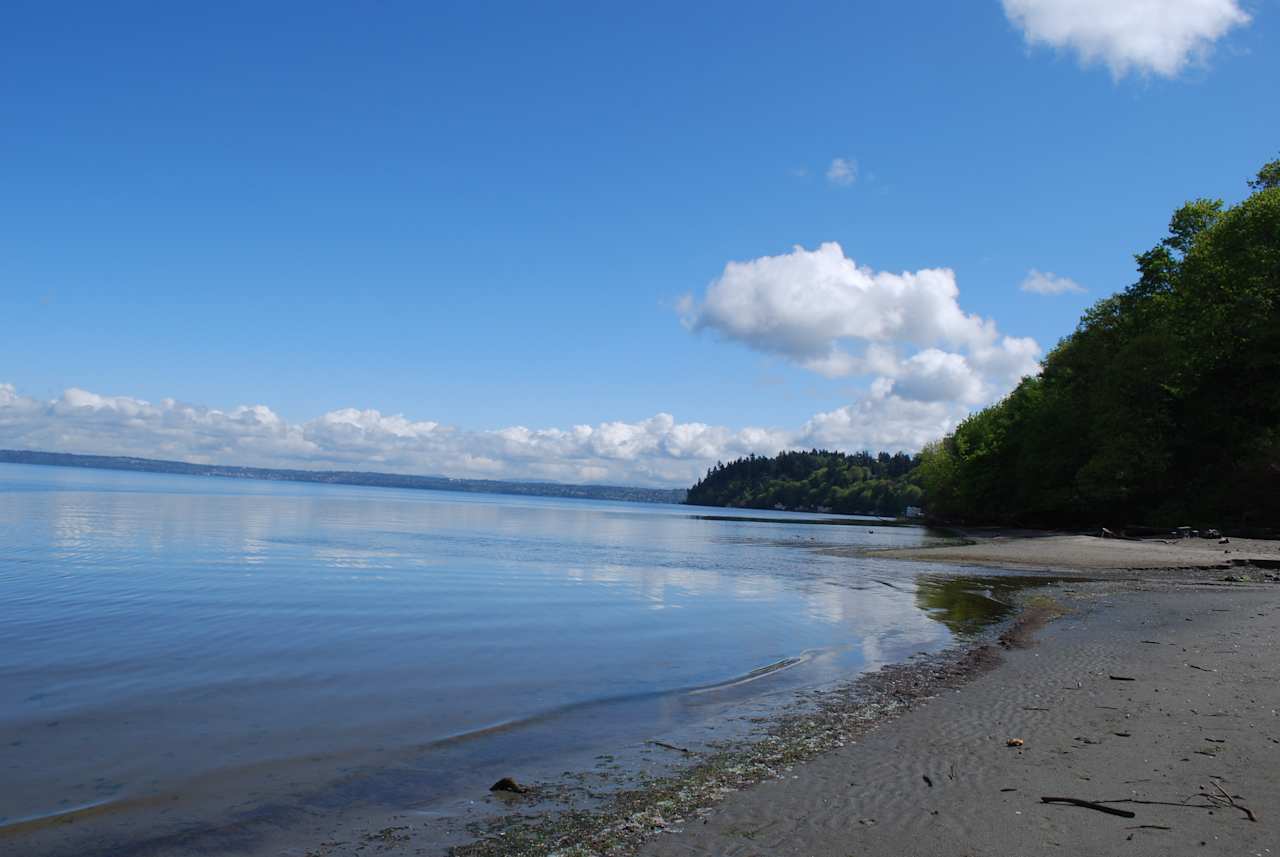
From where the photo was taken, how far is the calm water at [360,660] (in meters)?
8.48

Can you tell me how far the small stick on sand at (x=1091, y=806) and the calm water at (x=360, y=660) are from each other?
4.78m

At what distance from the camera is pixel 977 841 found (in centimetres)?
586

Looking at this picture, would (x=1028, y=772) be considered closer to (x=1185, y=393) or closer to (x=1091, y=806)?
(x=1091, y=806)

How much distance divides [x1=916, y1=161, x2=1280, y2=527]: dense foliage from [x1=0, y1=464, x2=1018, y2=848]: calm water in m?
34.5

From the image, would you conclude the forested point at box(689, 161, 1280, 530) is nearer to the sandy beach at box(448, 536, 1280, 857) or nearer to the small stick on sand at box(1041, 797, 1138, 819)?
the sandy beach at box(448, 536, 1280, 857)

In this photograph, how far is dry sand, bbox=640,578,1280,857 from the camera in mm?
5883

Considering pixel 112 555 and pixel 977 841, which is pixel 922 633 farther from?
pixel 112 555

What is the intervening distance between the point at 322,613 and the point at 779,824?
626 inches

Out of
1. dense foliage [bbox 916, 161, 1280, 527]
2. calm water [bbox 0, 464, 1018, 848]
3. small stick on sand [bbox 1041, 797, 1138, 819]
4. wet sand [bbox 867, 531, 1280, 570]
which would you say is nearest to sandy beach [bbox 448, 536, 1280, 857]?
small stick on sand [bbox 1041, 797, 1138, 819]

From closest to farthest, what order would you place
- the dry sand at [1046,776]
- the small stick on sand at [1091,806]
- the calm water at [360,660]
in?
the dry sand at [1046,776] < the small stick on sand at [1091,806] < the calm water at [360,660]

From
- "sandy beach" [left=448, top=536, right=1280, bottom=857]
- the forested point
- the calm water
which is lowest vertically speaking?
the calm water

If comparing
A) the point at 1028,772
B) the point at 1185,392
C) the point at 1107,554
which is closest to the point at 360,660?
the point at 1028,772

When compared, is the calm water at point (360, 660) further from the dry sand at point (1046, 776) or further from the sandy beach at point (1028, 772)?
the dry sand at point (1046, 776)

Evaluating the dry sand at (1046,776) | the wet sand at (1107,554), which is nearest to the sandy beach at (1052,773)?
Result: the dry sand at (1046,776)
